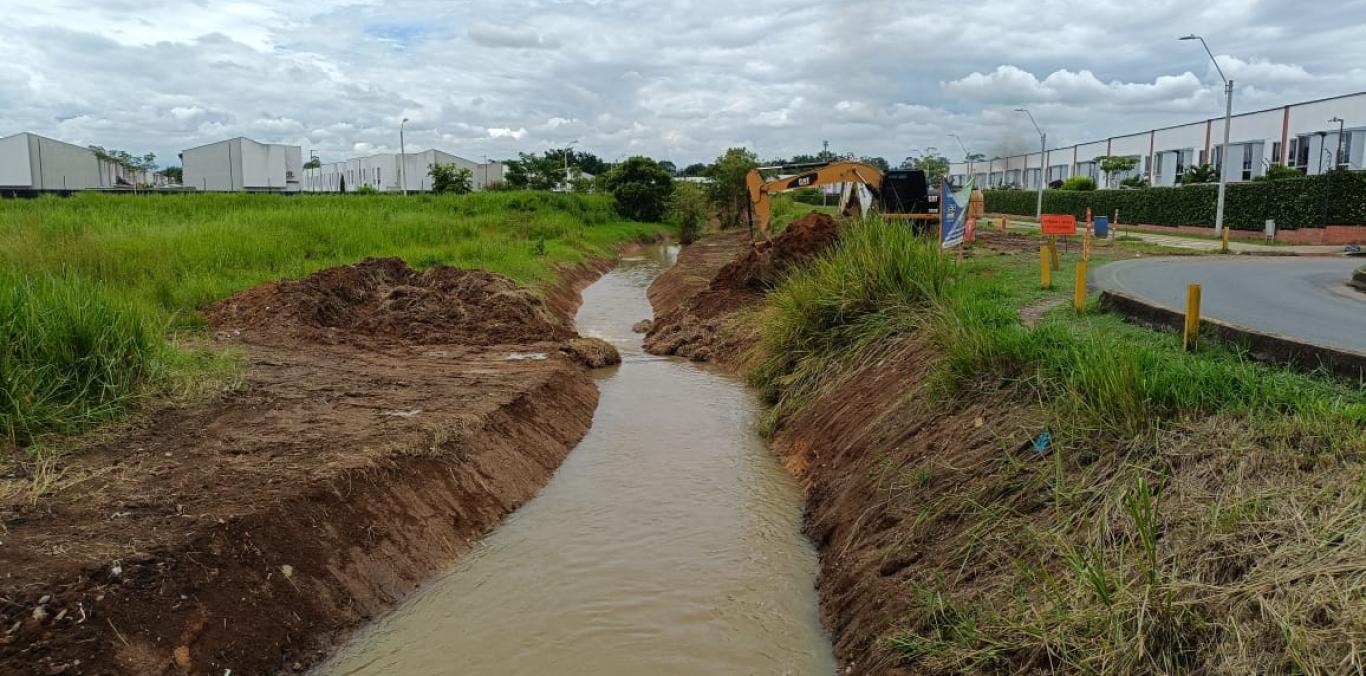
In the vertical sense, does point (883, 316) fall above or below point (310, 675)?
above

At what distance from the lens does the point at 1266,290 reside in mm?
14500

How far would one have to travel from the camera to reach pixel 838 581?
680 cm

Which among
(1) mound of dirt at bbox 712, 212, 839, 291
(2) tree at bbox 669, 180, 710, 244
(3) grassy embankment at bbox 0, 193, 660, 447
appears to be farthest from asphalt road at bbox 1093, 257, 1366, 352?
(2) tree at bbox 669, 180, 710, 244

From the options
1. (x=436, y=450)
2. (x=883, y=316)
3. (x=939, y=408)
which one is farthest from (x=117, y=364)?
(x=883, y=316)

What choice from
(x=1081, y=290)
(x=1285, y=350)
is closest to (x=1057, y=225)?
(x=1081, y=290)

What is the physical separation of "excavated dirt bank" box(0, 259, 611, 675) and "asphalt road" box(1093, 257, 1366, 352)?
7699mm

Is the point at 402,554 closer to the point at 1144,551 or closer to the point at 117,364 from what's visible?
the point at 117,364

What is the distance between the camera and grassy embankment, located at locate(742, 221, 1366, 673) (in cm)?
365

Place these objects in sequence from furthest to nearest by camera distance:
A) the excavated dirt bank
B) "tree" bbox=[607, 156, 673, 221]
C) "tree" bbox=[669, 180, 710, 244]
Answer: "tree" bbox=[607, 156, 673, 221], "tree" bbox=[669, 180, 710, 244], the excavated dirt bank

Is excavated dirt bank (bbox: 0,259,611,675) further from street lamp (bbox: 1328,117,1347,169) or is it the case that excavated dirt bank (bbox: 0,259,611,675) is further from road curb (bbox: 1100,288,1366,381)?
street lamp (bbox: 1328,117,1347,169)

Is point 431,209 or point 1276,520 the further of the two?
point 431,209

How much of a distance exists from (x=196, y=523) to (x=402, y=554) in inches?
68.0

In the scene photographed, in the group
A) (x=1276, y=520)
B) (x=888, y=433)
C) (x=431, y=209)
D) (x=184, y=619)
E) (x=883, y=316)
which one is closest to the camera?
(x=1276, y=520)

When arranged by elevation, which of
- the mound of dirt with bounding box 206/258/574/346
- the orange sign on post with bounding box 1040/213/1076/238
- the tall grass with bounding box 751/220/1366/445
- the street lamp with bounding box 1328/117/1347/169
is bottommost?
the mound of dirt with bounding box 206/258/574/346
